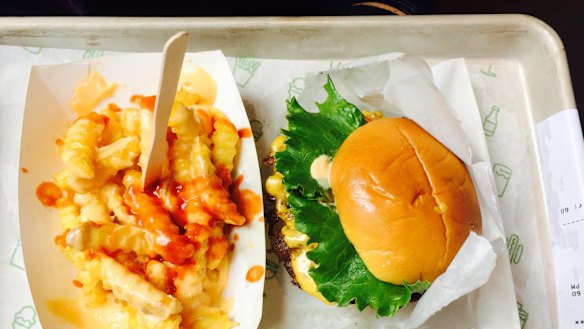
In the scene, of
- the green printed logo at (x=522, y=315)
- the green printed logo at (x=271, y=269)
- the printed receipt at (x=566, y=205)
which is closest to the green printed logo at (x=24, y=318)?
the green printed logo at (x=271, y=269)

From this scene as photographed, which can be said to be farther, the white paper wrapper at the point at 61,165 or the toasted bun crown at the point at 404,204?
the white paper wrapper at the point at 61,165

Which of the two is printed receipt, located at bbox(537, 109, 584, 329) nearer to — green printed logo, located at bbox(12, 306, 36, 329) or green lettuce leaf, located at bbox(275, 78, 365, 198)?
green lettuce leaf, located at bbox(275, 78, 365, 198)

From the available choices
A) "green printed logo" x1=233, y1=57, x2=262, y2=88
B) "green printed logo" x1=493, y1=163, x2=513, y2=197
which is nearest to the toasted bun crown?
"green printed logo" x1=493, y1=163, x2=513, y2=197

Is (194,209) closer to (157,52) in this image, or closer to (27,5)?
(157,52)

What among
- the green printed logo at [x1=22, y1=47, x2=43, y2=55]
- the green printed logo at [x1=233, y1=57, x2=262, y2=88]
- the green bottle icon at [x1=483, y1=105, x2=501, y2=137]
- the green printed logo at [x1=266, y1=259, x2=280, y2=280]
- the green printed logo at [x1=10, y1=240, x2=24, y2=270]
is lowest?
the green printed logo at [x1=266, y1=259, x2=280, y2=280]

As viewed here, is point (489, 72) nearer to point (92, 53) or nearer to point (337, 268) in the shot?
point (337, 268)

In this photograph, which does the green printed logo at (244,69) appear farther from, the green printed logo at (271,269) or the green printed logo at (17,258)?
the green printed logo at (17,258)

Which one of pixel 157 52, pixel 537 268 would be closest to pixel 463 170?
pixel 537 268

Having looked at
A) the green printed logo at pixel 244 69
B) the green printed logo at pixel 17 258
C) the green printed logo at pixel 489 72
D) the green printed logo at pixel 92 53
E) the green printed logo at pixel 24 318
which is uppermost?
the green printed logo at pixel 92 53
